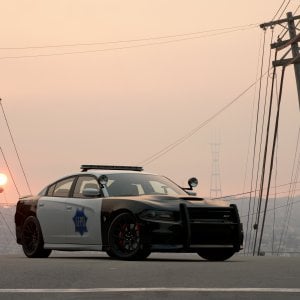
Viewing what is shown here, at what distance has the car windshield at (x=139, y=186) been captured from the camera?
1658 centimetres

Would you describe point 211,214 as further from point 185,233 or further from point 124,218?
point 124,218

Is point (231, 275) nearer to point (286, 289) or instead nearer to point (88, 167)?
point (286, 289)

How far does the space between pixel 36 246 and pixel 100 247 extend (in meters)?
1.96

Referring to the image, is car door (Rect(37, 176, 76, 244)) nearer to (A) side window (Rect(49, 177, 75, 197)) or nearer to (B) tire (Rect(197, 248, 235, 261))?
(A) side window (Rect(49, 177, 75, 197))

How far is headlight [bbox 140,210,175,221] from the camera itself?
50.7 feet

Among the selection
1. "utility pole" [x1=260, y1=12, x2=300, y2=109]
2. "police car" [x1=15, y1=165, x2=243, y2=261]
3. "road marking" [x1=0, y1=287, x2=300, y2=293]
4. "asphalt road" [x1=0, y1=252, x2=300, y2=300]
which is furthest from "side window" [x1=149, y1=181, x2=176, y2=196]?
"utility pole" [x1=260, y1=12, x2=300, y2=109]

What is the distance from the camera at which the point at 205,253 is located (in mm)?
17172

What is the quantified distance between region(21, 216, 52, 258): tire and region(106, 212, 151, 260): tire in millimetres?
2090

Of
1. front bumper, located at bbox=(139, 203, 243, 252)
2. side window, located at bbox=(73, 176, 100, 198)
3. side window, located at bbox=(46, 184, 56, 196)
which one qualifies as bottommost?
front bumper, located at bbox=(139, 203, 243, 252)

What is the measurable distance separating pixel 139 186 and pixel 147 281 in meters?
6.10

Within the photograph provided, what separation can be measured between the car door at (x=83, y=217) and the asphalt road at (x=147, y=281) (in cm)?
232

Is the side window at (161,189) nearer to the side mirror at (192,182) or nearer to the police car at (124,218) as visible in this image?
the police car at (124,218)

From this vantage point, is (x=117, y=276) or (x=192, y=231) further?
(x=192, y=231)

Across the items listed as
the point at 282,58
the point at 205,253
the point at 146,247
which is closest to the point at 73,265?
the point at 146,247
